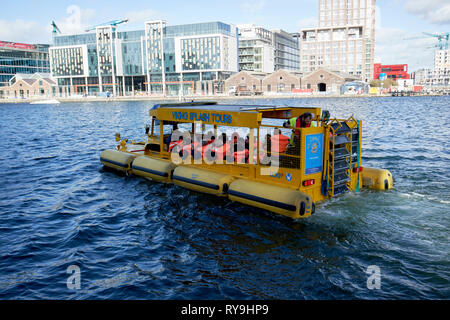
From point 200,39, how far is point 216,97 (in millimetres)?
18598

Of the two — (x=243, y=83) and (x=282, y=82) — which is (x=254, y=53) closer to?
(x=243, y=83)

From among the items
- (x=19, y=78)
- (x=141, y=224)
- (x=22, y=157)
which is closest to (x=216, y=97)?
(x=19, y=78)

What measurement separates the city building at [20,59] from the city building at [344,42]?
106 metres

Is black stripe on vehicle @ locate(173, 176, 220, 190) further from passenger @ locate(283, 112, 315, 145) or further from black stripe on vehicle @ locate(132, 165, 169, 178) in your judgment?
passenger @ locate(283, 112, 315, 145)

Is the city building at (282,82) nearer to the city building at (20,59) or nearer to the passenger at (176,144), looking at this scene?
the city building at (20,59)

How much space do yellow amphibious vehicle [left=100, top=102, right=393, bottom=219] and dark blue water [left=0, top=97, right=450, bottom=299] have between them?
0.55m

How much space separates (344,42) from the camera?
149 m

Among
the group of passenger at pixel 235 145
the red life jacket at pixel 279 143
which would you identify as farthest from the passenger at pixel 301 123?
the red life jacket at pixel 279 143

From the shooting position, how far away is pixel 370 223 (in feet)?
34.5

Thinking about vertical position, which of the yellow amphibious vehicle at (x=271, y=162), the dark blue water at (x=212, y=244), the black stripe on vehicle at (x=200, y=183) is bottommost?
the dark blue water at (x=212, y=244)

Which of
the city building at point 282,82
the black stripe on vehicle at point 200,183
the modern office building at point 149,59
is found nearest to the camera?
the black stripe on vehicle at point 200,183

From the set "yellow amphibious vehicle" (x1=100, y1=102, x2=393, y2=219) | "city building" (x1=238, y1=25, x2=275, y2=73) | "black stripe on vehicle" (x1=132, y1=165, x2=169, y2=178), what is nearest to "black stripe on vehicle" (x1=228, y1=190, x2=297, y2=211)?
"yellow amphibious vehicle" (x1=100, y1=102, x2=393, y2=219)

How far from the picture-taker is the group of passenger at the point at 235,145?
36.5 ft
